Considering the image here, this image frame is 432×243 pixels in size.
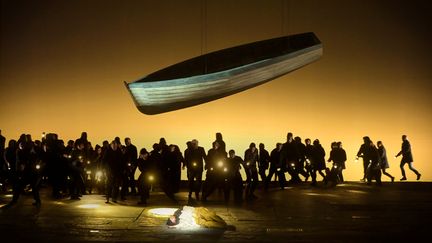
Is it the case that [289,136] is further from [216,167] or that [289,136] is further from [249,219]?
[249,219]

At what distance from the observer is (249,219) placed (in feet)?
27.1

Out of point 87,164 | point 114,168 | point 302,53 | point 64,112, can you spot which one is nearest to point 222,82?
point 302,53

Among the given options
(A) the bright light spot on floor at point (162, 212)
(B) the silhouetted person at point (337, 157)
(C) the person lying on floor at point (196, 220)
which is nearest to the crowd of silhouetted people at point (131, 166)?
(A) the bright light spot on floor at point (162, 212)

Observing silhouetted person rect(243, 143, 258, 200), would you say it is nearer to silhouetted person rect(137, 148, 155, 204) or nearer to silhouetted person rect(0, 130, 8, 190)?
silhouetted person rect(137, 148, 155, 204)

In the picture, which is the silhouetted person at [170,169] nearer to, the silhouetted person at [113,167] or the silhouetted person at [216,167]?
the silhouetted person at [216,167]

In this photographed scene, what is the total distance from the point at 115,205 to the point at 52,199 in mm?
1689

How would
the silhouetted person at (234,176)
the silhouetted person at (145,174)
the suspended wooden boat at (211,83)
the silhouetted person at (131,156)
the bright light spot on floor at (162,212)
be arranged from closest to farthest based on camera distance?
the bright light spot on floor at (162,212) → the suspended wooden boat at (211,83) → the silhouetted person at (145,174) → the silhouetted person at (234,176) → the silhouetted person at (131,156)

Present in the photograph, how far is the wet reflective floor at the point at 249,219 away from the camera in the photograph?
7.01m

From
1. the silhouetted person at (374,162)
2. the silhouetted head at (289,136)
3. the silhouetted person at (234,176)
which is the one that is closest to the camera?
the silhouetted person at (234,176)

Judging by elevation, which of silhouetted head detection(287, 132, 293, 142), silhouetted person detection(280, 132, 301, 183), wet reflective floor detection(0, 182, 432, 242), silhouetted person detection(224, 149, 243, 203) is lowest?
wet reflective floor detection(0, 182, 432, 242)

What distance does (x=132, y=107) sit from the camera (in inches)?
574

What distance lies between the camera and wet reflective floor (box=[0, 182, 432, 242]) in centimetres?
701

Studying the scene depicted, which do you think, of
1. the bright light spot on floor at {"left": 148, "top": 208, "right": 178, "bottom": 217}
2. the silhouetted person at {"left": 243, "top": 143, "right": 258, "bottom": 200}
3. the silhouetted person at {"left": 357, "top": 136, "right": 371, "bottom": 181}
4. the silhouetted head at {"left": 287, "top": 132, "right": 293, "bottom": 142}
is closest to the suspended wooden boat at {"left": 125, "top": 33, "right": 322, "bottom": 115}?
the silhouetted person at {"left": 243, "top": 143, "right": 258, "bottom": 200}

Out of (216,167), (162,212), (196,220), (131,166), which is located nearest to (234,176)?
(216,167)
